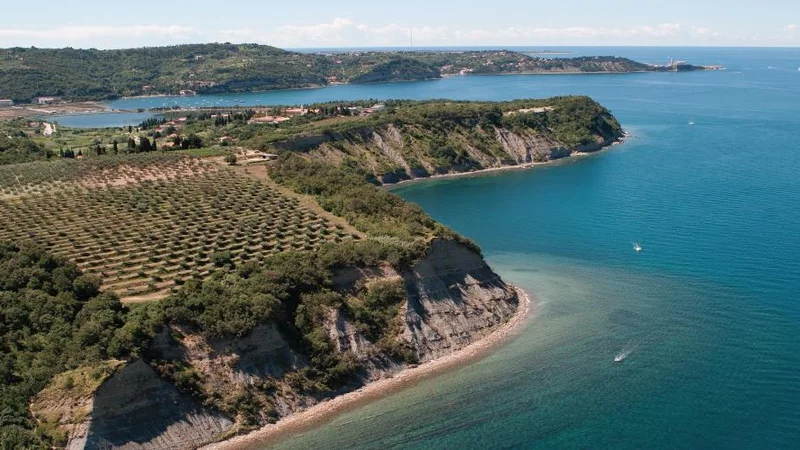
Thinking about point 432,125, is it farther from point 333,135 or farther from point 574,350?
point 574,350

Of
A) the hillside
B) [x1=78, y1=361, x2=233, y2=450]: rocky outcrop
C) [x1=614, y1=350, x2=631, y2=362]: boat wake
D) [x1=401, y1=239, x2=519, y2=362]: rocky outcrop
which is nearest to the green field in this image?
the hillside

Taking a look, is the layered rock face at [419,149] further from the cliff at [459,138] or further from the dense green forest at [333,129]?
the dense green forest at [333,129]

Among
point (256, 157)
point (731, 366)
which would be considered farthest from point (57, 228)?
point (731, 366)

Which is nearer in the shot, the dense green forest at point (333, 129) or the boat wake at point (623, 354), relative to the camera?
the boat wake at point (623, 354)

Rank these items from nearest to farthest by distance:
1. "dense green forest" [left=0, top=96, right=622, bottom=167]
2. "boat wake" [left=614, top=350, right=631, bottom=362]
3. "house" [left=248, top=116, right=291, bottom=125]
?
"boat wake" [left=614, top=350, right=631, bottom=362] → "dense green forest" [left=0, top=96, right=622, bottom=167] → "house" [left=248, top=116, right=291, bottom=125]

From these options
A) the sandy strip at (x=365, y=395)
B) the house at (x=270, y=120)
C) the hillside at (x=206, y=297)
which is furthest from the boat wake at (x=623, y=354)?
the house at (x=270, y=120)

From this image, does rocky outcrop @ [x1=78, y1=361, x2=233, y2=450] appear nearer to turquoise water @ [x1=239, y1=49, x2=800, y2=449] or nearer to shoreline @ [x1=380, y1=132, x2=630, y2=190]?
turquoise water @ [x1=239, y1=49, x2=800, y2=449]
